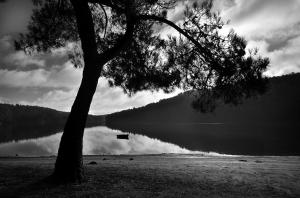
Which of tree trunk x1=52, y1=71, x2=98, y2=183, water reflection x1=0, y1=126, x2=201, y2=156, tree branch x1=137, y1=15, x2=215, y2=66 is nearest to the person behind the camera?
tree trunk x1=52, y1=71, x2=98, y2=183

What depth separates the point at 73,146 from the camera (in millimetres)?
Result: 9336

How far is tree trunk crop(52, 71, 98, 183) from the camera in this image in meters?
9.29

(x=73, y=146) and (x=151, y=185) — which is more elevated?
(x=73, y=146)

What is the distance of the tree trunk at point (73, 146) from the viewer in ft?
30.5

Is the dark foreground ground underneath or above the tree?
underneath

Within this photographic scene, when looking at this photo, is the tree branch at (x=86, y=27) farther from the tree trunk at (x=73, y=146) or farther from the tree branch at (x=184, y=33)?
the tree branch at (x=184, y=33)

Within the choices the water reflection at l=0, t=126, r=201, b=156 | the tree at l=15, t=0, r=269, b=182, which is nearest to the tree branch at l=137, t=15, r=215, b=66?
the tree at l=15, t=0, r=269, b=182

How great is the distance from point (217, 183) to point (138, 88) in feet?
17.5

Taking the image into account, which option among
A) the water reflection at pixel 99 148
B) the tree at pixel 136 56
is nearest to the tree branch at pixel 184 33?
the tree at pixel 136 56

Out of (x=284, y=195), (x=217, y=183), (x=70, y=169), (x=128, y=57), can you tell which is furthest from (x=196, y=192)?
(x=128, y=57)

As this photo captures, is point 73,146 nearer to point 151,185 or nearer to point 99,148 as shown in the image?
point 151,185

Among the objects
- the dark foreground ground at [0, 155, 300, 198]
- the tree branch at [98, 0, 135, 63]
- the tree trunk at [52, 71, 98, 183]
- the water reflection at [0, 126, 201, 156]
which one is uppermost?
the tree branch at [98, 0, 135, 63]

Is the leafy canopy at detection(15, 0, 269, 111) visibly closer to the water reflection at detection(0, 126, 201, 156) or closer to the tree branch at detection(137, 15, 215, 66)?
the tree branch at detection(137, 15, 215, 66)

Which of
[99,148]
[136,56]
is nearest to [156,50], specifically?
[136,56]
